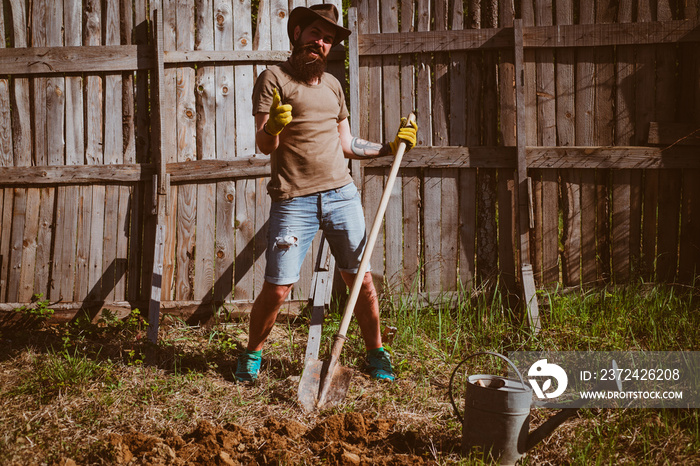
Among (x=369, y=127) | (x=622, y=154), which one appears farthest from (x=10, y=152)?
(x=622, y=154)

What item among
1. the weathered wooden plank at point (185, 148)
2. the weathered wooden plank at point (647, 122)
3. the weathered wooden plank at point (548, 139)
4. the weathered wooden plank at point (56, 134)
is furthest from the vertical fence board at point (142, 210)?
the weathered wooden plank at point (647, 122)

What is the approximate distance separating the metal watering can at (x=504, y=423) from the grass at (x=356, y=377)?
0.12m

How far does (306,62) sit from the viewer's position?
3.12 meters

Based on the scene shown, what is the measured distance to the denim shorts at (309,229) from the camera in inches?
123

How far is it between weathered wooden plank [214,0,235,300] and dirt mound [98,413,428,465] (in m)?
1.85

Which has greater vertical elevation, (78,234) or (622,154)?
(622,154)

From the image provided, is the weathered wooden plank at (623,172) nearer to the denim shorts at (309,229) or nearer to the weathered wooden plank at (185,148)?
the denim shorts at (309,229)

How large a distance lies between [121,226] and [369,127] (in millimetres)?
2243

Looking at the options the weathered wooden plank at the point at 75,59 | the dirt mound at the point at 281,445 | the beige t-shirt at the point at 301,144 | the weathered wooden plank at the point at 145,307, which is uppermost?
the weathered wooden plank at the point at 75,59

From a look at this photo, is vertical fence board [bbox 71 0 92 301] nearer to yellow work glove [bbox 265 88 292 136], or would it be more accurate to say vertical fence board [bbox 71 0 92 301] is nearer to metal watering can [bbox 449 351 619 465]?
yellow work glove [bbox 265 88 292 136]

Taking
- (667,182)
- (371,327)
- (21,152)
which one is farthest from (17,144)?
(667,182)

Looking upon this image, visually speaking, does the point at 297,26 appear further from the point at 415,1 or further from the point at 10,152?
the point at 10,152

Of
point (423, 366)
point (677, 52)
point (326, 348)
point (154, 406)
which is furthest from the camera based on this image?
point (677, 52)

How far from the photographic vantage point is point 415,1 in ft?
13.9
